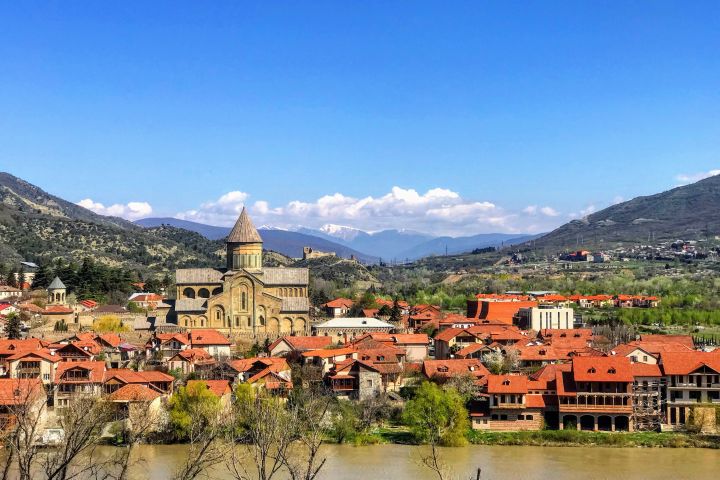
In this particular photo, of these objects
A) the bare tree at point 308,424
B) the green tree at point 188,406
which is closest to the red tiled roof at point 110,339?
the green tree at point 188,406

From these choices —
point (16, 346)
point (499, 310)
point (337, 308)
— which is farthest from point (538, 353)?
point (337, 308)

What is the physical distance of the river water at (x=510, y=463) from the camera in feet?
95.7

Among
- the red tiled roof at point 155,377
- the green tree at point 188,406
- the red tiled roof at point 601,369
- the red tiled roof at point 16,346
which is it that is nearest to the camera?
the green tree at point 188,406

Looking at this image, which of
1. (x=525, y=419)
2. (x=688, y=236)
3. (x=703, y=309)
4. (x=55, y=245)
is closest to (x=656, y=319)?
(x=703, y=309)

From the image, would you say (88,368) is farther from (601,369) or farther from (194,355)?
(601,369)

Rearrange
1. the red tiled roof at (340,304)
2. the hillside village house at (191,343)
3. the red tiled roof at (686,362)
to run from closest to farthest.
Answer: the red tiled roof at (686,362) → the hillside village house at (191,343) → the red tiled roof at (340,304)

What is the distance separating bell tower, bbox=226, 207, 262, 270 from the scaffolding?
29770 millimetres

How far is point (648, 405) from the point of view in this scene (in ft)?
118

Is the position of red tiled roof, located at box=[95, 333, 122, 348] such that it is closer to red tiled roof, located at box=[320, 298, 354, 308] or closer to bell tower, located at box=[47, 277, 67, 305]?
bell tower, located at box=[47, 277, 67, 305]

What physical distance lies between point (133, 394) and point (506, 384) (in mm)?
14647

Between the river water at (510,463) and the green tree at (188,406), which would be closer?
the river water at (510,463)

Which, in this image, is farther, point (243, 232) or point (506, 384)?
point (243, 232)

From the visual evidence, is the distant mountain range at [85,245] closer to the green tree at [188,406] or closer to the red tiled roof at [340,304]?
the red tiled roof at [340,304]

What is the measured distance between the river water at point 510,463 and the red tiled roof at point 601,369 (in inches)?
132
